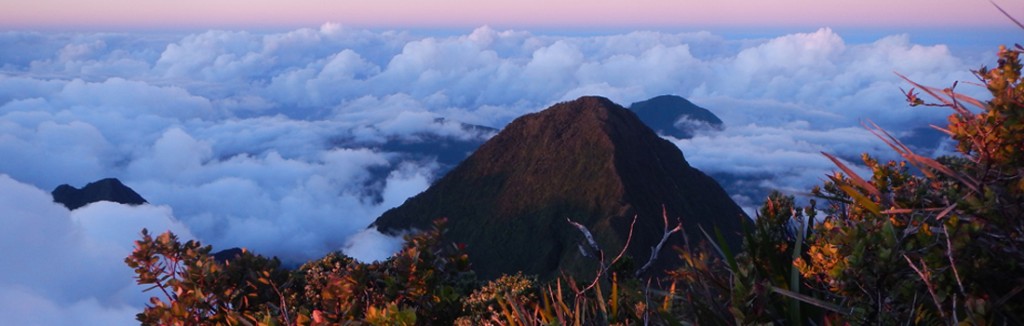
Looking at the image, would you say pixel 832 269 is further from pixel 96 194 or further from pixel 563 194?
pixel 96 194

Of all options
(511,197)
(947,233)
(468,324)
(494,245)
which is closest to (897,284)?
(947,233)

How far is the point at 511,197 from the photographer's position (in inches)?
2547

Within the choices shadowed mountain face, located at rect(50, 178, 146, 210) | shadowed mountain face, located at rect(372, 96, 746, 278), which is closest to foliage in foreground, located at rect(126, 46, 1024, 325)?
shadowed mountain face, located at rect(372, 96, 746, 278)

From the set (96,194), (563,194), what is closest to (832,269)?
(563,194)

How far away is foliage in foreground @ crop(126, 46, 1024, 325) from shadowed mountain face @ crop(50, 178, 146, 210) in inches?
5498

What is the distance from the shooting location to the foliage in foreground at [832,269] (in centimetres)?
272

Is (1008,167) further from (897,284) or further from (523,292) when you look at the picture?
(523,292)

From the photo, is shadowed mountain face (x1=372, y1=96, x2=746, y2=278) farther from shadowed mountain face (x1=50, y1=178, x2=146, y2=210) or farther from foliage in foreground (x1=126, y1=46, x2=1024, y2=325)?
shadowed mountain face (x1=50, y1=178, x2=146, y2=210)

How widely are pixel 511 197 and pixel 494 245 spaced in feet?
20.6

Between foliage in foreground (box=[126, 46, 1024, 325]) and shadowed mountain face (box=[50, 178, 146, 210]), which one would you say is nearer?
foliage in foreground (box=[126, 46, 1024, 325])

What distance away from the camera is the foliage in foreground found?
2.72m

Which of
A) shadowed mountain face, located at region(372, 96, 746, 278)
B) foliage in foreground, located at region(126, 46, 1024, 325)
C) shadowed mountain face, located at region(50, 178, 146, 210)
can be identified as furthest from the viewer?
shadowed mountain face, located at region(50, 178, 146, 210)

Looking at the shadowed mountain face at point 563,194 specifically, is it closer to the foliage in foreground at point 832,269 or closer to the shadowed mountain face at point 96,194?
the foliage in foreground at point 832,269

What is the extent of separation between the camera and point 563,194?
61.8m
